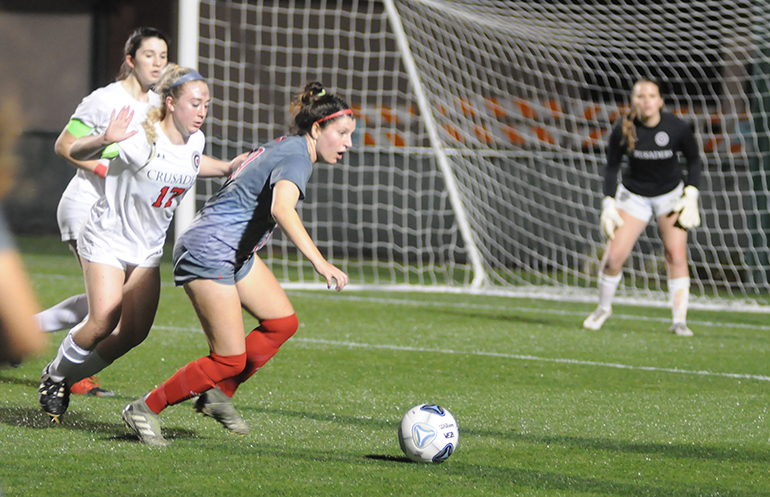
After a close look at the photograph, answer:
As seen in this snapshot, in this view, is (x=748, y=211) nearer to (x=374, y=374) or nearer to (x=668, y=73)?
(x=668, y=73)

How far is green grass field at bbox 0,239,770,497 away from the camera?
146 inches

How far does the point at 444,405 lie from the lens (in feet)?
17.0

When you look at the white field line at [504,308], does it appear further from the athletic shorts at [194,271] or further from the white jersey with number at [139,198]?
the athletic shorts at [194,271]

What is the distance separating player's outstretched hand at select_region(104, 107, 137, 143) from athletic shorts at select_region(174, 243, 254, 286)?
56 centimetres

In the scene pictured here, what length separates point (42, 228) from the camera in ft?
54.9

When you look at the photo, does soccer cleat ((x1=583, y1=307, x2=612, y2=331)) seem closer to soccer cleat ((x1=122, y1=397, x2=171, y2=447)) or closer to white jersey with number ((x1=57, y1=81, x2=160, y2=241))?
white jersey with number ((x1=57, y1=81, x2=160, y2=241))

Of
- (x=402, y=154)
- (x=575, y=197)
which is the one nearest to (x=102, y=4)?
(x=402, y=154)

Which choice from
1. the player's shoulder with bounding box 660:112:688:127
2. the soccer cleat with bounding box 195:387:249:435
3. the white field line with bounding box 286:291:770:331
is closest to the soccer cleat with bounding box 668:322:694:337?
the white field line with bounding box 286:291:770:331

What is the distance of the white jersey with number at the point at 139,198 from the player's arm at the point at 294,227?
2.47ft

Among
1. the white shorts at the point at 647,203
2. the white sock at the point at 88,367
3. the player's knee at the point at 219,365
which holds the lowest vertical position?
the white sock at the point at 88,367

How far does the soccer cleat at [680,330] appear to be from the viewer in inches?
315

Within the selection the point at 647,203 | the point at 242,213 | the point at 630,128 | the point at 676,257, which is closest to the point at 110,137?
the point at 242,213

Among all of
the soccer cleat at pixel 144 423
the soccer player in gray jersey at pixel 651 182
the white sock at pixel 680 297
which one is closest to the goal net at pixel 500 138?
the white sock at pixel 680 297

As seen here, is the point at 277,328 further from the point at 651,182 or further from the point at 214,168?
the point at 651,182
